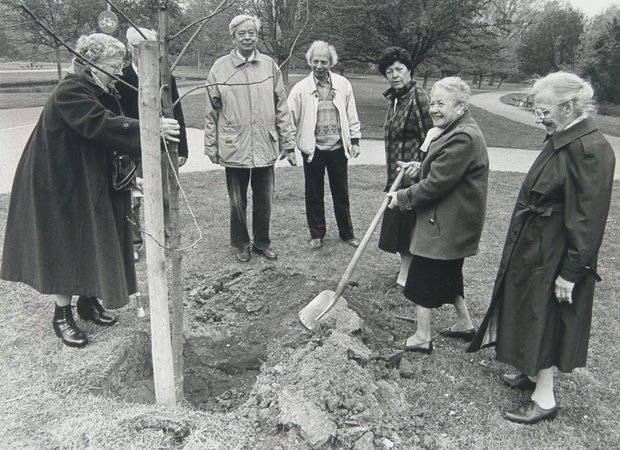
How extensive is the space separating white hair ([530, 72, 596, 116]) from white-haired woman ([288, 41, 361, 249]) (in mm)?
2767

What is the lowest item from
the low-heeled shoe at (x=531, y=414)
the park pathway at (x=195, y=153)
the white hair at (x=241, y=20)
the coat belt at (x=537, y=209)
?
the low-heeled shoe at (x=531, y=414)

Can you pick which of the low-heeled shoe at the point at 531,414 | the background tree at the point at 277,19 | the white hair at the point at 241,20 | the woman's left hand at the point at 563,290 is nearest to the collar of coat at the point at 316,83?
the white hair at the point at 241,20

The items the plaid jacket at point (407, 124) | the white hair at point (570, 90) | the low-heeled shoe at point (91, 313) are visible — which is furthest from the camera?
the plaid jacket at point (407, 124)

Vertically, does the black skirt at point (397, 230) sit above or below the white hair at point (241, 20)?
below

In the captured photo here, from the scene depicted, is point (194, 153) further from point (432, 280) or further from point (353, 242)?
point (432, 280)

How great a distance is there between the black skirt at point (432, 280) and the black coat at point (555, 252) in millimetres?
432

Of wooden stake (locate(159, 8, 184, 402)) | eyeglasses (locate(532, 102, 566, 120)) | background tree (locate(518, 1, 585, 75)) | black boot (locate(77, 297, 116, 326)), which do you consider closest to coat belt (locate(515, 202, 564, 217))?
eyeglasses (locate(532, 102, 566, 120))

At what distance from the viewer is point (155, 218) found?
2.59 m

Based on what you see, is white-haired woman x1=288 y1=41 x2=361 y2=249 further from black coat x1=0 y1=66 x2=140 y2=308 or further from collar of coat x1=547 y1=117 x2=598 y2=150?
collar of coat x1=547 y1=117 x2=598 y2=150

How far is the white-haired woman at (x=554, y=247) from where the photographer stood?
2.60m

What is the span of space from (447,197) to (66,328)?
269 cm

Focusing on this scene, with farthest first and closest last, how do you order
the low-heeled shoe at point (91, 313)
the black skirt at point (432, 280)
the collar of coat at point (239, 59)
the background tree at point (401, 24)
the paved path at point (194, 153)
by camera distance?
the background tree at point (401, 24)
the paved path at point (194, 153)
the collar of coat at point (239, 59)
the low-heeled shoe at point (91, 313)
the black skirt at point (432, 280)

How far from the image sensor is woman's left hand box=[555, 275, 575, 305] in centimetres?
270

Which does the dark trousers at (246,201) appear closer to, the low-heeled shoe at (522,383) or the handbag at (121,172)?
the handbag at (121,172)
